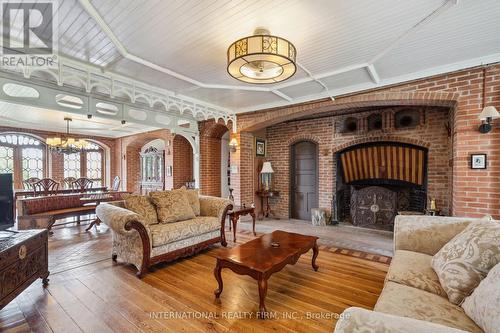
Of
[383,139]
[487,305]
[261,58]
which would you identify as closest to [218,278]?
[487,305]

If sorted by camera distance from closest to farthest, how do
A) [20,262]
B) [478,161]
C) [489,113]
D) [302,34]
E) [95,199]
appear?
[20,262] < [302,34] < [489,113] < [478,161] < [95,199]

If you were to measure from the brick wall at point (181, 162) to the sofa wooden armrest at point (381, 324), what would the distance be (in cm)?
659

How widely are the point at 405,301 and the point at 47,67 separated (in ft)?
13.5

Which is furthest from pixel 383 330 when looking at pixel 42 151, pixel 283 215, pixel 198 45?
pixel 42 151

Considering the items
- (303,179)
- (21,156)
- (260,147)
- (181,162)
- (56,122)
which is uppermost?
(56,122)

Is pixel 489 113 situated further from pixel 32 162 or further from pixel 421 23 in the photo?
pixel 32 162

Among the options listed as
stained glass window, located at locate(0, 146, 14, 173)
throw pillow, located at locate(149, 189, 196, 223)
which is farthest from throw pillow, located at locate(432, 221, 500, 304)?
stained glass window, located at locate(0, 146, 14, 173)

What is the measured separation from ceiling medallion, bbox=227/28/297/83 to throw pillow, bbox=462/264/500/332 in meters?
1.96

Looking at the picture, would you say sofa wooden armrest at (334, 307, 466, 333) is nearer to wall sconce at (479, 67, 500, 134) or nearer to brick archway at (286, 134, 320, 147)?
wall sconce at (479, 67, 500, 134)

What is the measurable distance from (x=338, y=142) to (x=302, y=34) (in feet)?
10.9

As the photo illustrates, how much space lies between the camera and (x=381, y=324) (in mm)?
785

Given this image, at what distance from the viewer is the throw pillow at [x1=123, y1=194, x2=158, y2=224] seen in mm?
3080

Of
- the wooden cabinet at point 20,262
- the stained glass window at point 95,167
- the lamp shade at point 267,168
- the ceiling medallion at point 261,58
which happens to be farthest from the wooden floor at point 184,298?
the stained glass window at point 95,167

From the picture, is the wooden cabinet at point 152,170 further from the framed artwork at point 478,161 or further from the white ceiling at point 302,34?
the framed artwork at point 478,161
